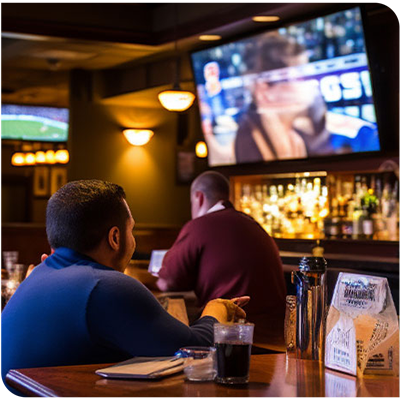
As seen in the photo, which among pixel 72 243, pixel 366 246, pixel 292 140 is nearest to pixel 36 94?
pixel 292 140

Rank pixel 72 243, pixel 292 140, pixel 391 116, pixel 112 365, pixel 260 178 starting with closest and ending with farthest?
pixel 112 365 → pixel 72 243 → pixel 391 116 → pixel 292 140 → pixel 260 178

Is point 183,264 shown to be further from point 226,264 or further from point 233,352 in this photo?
point 233,352

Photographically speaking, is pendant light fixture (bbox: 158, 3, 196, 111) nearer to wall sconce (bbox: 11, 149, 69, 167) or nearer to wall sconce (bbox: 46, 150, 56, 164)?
wall sconce (bbox: 11, 149, 69, 167)

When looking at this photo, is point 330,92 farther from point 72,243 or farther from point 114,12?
point 72,243

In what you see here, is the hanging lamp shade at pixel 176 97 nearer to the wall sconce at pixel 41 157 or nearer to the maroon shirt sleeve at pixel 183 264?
the wall sconce at pixel 41 157

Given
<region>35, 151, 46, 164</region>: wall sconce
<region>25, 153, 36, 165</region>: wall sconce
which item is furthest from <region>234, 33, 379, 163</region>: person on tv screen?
<region>25, 153, 36, 165</region>: wall sconce

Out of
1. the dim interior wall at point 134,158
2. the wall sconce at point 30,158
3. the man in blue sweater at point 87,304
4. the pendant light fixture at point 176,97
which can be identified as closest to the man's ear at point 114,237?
the man in blue sweater at point 87,304

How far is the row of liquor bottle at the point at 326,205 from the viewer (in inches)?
266

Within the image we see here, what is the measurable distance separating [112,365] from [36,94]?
30.1ft

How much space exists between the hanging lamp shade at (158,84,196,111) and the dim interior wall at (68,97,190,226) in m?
3.05

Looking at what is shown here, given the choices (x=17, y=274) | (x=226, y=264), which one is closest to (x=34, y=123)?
(x=17, y=274)

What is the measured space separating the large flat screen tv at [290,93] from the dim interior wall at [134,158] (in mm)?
2546

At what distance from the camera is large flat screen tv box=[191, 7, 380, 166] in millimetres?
6406

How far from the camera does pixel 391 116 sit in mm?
6488
